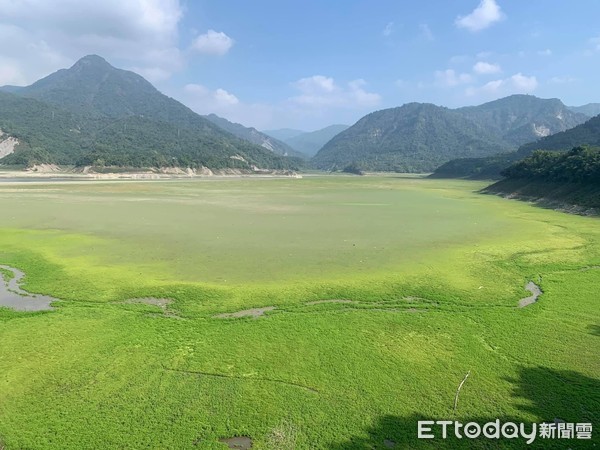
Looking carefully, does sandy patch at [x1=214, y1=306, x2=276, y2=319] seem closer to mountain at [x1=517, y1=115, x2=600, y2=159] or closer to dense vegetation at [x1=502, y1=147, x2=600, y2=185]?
dense vegetation at [x1=502, y1=147, x2=600, y2=185]

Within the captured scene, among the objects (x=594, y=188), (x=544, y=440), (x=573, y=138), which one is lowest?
(x=544, y=440)

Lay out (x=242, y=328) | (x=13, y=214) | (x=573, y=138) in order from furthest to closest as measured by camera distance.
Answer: (x=573, y=138), (x=13, y=214), (x=242, y=328)

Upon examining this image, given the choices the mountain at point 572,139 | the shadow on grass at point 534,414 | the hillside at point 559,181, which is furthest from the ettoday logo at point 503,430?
the mountain at point 572,139

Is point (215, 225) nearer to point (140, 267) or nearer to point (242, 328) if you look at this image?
point (140, 267)

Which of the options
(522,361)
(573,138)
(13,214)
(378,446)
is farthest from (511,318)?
(573,138)

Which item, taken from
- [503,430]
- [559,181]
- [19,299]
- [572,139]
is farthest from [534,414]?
[572,139]

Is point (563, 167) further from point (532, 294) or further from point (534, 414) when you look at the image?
point (534, 414)
